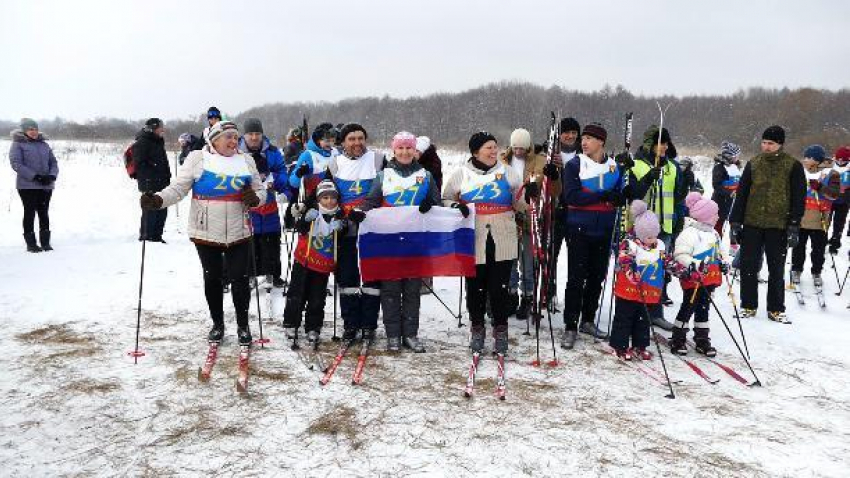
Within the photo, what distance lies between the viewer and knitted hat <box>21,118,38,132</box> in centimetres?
948

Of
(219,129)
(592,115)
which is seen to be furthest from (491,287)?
(592,115)

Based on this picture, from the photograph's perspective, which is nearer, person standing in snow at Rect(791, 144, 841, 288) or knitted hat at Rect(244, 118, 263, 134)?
knitted hat at Rect(244, 118, 263, 134)

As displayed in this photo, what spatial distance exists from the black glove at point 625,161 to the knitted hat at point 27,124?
33.2ft

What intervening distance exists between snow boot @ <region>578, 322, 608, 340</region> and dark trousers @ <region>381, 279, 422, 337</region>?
201 cm

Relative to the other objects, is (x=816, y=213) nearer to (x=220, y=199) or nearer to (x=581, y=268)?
(x=581, y=268)

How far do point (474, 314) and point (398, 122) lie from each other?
6460 centimetres

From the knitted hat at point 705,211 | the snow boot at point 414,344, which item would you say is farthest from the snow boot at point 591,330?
the snow boot at point 414,344

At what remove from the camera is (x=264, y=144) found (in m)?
7.23

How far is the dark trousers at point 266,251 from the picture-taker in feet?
23.9

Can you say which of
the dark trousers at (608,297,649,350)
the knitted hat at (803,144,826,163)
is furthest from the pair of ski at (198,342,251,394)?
the knitted hat at (803,144,826,163)

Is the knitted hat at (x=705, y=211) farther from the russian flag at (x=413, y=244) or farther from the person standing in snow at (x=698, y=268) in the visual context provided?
the russian flag at (x=413, y=244)

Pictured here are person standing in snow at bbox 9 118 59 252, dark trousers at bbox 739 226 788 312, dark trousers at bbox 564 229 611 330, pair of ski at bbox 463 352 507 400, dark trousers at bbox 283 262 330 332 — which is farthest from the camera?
person standing in snow at bbox 9 118 59 252

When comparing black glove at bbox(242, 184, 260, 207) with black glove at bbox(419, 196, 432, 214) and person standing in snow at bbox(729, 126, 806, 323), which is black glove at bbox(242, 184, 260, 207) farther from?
person standing in snow at bbox(729, 126, 806, 323)

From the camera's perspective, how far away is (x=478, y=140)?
206 inches
